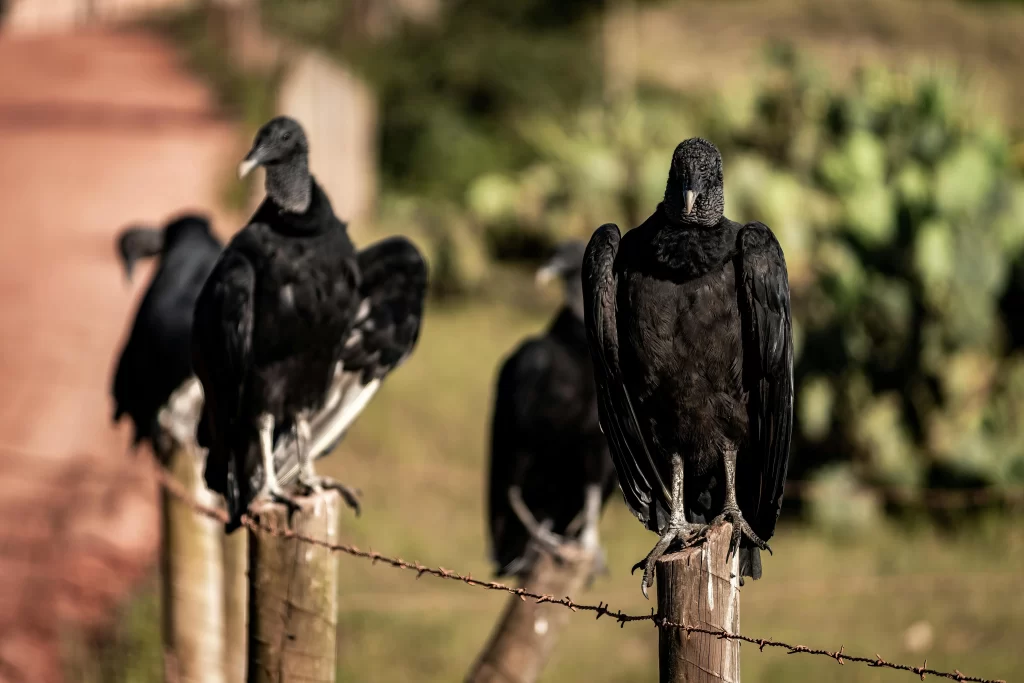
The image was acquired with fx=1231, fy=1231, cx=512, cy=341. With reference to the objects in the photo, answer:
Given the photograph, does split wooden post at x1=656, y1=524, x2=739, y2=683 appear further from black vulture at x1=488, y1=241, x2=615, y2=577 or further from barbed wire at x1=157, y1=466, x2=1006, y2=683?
black vulture at x1=488, y1=241, x2=615, y2=577

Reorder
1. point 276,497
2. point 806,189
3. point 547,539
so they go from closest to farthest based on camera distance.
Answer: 1. point 276,497
2. point 547,539
3. point 806,189

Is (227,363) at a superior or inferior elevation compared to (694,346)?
superior

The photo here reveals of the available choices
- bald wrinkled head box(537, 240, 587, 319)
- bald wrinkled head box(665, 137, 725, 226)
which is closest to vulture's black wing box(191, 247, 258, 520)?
bald wrinkled head box(665, 137, 725, 226)

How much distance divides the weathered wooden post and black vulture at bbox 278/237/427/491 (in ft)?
1.23

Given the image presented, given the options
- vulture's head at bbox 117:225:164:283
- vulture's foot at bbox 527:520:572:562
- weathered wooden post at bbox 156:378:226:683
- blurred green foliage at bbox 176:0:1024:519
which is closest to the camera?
weathered wooden post at bbox 156:378:226:683

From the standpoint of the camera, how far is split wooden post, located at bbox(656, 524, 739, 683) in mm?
2084

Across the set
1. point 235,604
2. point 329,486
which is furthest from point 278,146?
point 235,604

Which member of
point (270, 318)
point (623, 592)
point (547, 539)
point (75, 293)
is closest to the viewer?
point (270, 318)

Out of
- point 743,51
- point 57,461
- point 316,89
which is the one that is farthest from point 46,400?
point 743,51

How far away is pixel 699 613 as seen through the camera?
2.09 metres

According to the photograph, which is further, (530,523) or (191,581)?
(530,523)

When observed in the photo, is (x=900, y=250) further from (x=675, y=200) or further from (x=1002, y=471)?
(x=675, y=200)

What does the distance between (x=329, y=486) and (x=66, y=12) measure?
16159mm

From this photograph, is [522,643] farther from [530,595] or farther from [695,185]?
[695,185]
